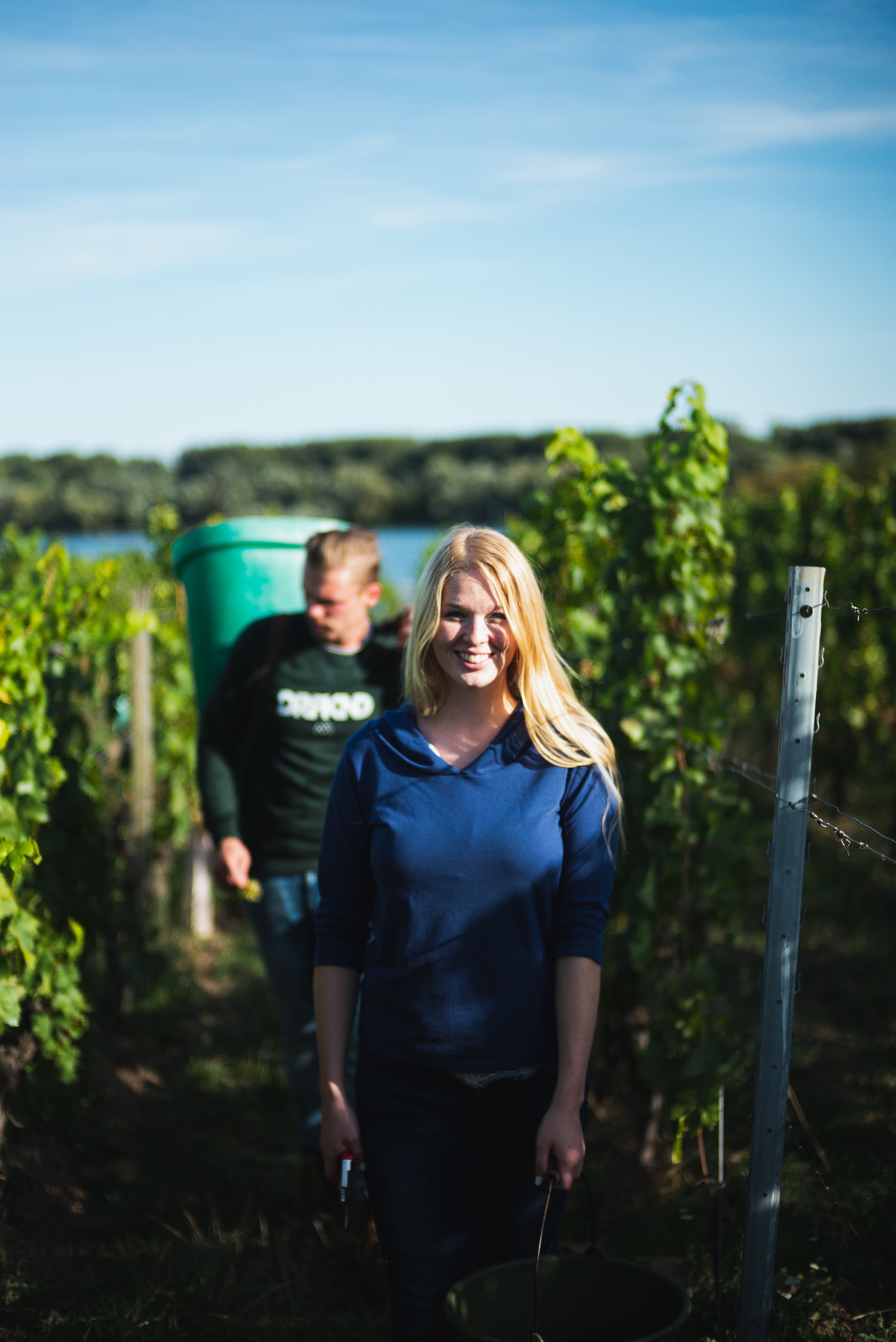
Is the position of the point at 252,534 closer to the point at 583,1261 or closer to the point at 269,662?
the point at 269,662

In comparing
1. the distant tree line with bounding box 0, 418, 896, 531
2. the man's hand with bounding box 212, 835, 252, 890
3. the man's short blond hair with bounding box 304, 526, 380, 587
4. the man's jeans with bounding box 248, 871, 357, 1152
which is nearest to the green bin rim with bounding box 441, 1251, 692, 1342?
the man's jeans with bounding box 248, 871, 357, 1152

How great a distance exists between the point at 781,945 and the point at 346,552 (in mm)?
1296

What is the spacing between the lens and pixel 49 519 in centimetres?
2056

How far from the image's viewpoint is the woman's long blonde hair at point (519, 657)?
1580 mm

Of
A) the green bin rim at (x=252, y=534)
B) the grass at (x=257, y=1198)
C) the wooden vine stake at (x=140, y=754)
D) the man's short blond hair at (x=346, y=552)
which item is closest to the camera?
the grass at (x=257, y=1198)

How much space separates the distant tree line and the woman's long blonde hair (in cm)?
742

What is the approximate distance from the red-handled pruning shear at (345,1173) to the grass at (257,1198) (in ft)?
2.93

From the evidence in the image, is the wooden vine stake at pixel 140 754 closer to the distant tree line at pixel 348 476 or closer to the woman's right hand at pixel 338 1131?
the woman's right hand at pixel 338 1131

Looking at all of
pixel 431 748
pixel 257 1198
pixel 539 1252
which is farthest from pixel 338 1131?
pixel 257 1198

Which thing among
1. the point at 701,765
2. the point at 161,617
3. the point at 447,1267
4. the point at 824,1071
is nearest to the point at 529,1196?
the point at 447,1267

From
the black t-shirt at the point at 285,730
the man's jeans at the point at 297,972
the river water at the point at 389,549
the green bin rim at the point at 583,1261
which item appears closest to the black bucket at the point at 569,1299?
the green bin rim at the point at 583,1261

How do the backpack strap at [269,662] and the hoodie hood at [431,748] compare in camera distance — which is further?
the backpack strap at [269,662]

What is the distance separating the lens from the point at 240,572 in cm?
285

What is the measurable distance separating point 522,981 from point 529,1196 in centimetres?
34
